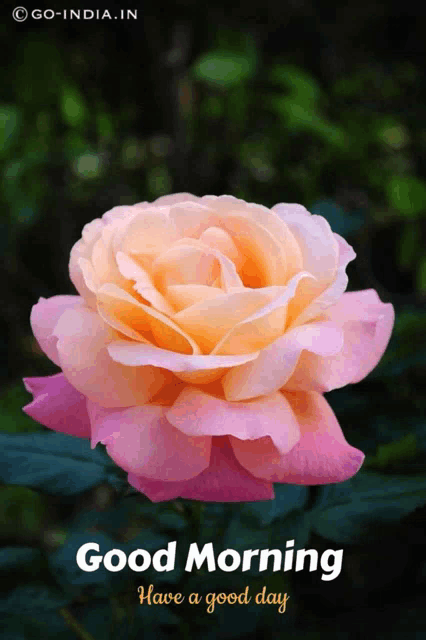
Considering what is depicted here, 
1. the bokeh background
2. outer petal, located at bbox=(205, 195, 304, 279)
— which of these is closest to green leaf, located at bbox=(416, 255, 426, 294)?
the bokeh background

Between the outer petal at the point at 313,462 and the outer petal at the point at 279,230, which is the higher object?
the outer petal at the point at 279,230

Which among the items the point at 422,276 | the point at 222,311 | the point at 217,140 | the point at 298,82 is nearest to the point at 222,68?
the point at 298,82

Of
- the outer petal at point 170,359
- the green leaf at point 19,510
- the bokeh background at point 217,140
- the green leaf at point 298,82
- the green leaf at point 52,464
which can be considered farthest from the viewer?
the green leaf at point 298,82

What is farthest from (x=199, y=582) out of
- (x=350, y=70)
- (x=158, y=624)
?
(x=350, y=70)

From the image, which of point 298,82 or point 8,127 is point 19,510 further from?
point 298,82

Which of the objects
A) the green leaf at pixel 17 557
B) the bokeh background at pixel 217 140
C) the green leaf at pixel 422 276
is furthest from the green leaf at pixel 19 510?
the green leaf at pixel 422 276

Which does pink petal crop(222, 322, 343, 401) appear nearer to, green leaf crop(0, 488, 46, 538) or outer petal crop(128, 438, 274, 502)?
outer petal crop(128, 438, 274, 502)

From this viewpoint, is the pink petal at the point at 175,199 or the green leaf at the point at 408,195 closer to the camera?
the pink petal at the point at 175,199

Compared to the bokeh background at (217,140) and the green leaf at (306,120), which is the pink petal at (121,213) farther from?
the green leaf at (306,120)
